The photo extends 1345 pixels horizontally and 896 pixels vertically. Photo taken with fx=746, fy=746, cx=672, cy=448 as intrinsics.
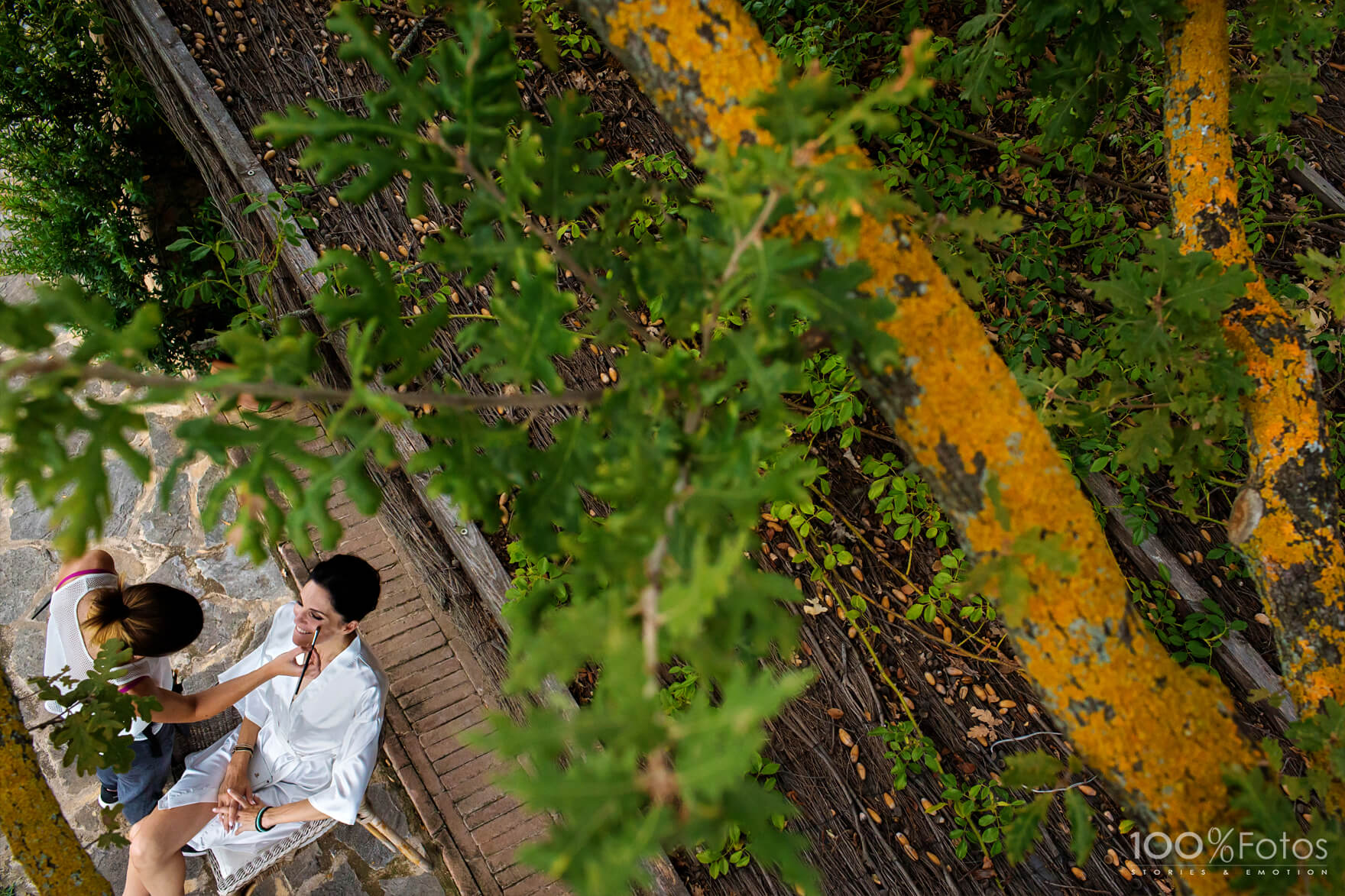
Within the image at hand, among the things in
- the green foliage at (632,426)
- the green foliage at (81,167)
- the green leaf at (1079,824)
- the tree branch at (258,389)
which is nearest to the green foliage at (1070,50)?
the green foliage at (632,426)

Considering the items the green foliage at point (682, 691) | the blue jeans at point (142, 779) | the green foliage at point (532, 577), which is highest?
the blue jeans at point (142, 779)

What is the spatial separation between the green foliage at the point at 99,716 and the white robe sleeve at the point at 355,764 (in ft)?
2.47

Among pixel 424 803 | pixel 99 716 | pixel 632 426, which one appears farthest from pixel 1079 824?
pixel 424 803

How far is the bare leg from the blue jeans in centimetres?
7

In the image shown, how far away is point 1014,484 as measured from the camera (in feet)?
5.15

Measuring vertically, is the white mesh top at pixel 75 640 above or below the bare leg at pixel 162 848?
above

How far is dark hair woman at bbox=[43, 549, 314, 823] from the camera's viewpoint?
2977 mm

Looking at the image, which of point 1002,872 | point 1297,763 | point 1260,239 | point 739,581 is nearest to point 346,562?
point 739,581

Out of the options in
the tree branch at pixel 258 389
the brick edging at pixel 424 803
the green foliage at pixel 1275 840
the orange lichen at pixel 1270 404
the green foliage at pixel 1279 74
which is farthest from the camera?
the brick edging at pixel 424 803

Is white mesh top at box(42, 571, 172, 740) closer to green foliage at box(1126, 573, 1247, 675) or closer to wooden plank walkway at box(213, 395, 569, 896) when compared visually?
wooden plank walkway at box(213, 395, 569, 896)

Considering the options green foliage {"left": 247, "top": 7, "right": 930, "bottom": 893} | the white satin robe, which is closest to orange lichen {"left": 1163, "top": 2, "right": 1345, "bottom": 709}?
green foliage {"left": 247, "top": 7, "right": 930, "bottom": 893}

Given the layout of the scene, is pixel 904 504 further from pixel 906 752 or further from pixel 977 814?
pixel 977 814

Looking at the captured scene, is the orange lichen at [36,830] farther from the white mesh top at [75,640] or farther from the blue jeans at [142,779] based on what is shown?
the white mesh top at [75,640]

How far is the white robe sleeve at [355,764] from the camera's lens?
309 cm
